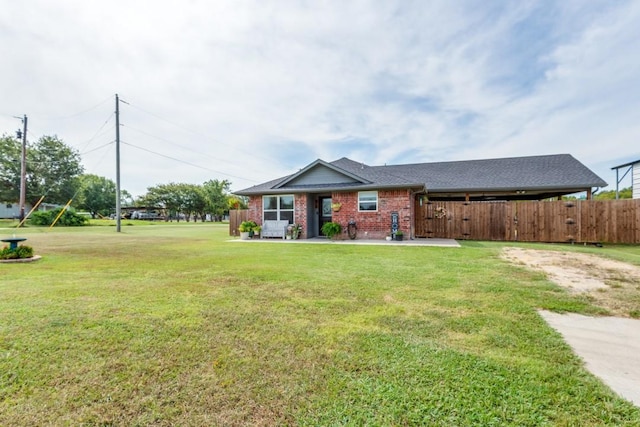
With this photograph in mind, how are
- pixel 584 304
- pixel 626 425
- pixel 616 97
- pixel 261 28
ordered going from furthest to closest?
pixel 616 97
pixel 261 28
pixel 584 304
pixel 626 425

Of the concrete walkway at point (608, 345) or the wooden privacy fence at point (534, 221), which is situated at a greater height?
the wooden privacy fence at point (534, 221)

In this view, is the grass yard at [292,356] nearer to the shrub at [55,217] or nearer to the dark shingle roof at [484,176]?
the dark shingle roof at [484,176]

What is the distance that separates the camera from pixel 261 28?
31.1 feet

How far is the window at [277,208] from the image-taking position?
46.8ft

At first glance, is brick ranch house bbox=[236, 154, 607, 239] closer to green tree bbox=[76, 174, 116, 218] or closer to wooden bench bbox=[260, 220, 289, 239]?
wooden bench bbox=[260, 220, 289, 239]

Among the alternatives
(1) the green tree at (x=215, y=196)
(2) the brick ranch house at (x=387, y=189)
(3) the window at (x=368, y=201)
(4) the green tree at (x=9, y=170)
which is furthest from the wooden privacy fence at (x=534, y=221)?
(4) the green tree at (x=9, y=170)

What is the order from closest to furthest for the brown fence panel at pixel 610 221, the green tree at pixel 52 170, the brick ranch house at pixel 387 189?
the brown fence panel at pixel 610 221, the brick ranch house at pixel 387 189, the green tree at pixel 52 170

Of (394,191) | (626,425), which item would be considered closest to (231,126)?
(394,191)

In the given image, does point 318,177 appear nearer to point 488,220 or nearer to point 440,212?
point 440,212

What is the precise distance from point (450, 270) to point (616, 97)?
524 inches

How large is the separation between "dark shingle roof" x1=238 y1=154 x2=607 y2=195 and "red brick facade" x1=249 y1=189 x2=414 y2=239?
1.86 feet

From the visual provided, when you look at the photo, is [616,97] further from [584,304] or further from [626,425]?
[626,425]

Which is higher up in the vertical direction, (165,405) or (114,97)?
(114,97)

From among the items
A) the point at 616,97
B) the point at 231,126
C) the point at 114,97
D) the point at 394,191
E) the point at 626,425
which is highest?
the point at 114,97
